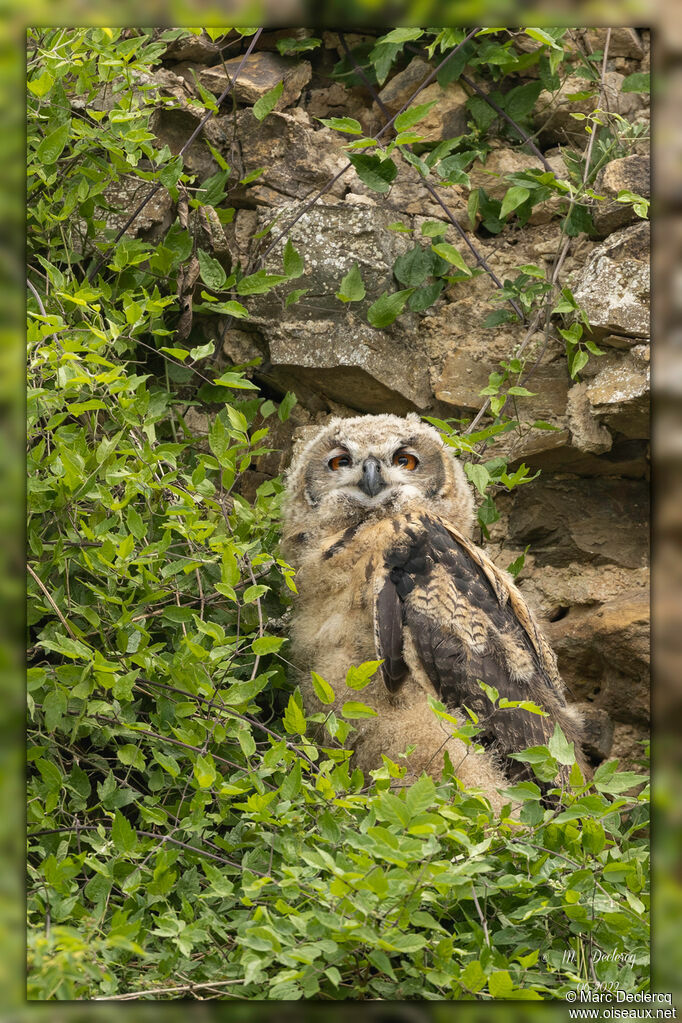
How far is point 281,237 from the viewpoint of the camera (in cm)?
249

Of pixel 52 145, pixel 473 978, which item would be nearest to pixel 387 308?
pixel 52 145

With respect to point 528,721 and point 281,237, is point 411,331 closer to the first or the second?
point 281,237

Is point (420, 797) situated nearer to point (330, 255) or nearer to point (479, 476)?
point (479, 476)

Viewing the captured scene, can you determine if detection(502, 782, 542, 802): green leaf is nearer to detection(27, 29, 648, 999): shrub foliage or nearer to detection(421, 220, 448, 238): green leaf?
detection(27, 29, 648, 999): shrub foliage

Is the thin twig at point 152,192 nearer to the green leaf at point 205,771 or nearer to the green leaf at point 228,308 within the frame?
the green leaf at point 228,308

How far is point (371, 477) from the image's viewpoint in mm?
2324

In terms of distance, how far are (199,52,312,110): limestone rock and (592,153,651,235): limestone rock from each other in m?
0.86

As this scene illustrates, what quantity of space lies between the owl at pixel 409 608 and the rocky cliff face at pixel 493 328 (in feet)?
0.73

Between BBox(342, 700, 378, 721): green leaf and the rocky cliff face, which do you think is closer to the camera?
BBox(342, 700, 378, 721): green leaf

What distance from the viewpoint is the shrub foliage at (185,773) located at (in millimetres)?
1287

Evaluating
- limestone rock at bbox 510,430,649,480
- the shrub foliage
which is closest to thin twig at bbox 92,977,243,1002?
the shrub foliage

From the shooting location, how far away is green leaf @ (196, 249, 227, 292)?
236cm

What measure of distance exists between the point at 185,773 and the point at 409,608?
60 centimetres

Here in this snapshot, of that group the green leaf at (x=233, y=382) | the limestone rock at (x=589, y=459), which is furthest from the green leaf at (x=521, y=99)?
the green leaf at (x=233, y=382)
